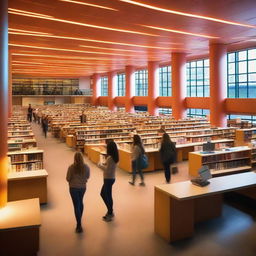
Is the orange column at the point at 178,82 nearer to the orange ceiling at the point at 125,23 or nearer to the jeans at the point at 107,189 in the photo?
the orange ceiling at the point at 125,23

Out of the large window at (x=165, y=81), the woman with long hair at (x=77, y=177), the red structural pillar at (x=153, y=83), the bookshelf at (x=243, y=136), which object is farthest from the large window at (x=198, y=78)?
the woman with long hair at (x=77, y=177)

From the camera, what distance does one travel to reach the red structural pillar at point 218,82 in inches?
609

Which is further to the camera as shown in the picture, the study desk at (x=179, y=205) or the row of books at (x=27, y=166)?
the row of books at (x=27, y=166)

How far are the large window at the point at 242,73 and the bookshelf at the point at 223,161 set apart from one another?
462 inches

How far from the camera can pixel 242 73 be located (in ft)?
62.2

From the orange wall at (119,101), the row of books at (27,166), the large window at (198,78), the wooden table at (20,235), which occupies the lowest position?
the wooden table at (20,235)

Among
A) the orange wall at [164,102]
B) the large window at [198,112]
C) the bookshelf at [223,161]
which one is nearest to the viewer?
the bookshelf at [223,161]

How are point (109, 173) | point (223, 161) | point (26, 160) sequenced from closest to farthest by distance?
point (109, 173) < point (26, 160) < point (223, 161)

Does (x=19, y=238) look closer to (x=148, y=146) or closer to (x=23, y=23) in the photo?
(x=148, y=146)

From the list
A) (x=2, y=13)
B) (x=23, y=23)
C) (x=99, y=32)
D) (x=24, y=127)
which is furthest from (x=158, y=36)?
(x=2, y=13)

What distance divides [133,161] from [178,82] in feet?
43.5

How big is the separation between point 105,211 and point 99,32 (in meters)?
8.42

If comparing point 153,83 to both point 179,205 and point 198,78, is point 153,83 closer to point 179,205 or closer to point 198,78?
point 198,78

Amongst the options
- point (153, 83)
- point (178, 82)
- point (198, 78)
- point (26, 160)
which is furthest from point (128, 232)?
point (198, 78)
